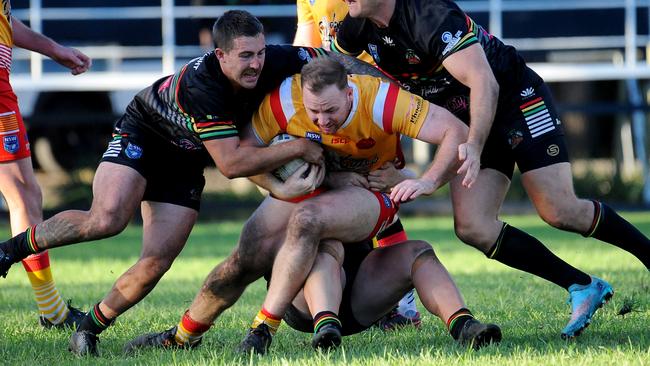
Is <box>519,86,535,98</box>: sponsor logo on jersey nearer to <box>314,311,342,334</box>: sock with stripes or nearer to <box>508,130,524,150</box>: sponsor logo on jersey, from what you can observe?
<box>508,130,524,150</box>: sponsor logo on jersey

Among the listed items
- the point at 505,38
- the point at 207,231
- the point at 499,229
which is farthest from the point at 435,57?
the point at 505,38

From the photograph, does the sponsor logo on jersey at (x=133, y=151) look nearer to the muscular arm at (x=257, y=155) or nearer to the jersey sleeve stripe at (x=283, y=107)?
the muscular arm at (x=257, y=155)

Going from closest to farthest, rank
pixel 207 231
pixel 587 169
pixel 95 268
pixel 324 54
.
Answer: pixel 324 54 < pixel 95 268 < pixel 207 231 < pixel 587 169

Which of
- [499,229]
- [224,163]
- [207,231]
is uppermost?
[224,163]

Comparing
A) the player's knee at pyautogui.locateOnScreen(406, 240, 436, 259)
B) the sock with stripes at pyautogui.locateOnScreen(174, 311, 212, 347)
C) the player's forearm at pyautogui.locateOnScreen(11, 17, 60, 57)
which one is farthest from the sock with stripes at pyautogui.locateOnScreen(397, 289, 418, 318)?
the player's forearm at pyautogui.locateOnScreen(11, 17, 60, 57)

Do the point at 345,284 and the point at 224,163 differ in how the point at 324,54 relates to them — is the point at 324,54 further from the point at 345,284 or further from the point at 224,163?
the point at 345,284

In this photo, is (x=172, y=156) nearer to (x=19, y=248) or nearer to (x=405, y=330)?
(x=19, y=248)

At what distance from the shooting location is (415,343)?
548 cm

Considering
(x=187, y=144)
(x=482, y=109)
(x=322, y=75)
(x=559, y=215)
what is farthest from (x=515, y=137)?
(x=187, y=144)

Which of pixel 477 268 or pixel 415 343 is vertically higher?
pixel 415 343

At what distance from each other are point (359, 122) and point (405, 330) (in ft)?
4.54

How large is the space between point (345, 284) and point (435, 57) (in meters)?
1.23

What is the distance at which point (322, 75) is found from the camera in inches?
198

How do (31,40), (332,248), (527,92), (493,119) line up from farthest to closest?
(31,40), (527,92), (493,119), (332,248)
